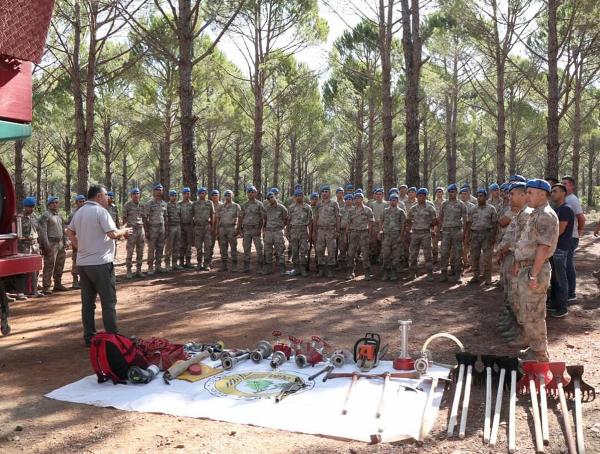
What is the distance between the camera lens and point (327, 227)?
10.0 meters

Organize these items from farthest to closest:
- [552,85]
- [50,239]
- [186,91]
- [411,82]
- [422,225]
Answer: [411,82] → [186,91] → [552,85] → [422,225] → [50,239]

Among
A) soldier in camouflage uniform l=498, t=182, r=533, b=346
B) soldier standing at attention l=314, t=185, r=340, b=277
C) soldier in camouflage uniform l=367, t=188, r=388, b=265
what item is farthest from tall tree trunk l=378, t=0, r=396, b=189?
soldier in camouflage uniform l=498, t=182, r=533, b=346

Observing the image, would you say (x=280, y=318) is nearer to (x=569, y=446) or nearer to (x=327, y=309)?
(x=327, y=309)

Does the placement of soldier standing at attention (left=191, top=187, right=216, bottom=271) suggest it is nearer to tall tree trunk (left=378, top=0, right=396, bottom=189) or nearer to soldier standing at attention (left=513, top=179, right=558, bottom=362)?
tall tree trunk (left=378, top=0, right=396, bottom=189)

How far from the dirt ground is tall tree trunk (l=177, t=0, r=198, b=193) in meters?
2.53

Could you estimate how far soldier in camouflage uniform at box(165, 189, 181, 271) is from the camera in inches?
423

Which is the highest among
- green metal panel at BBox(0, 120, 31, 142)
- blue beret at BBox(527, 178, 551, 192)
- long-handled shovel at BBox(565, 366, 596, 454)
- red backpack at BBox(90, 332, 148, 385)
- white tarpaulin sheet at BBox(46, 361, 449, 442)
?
green metal panel at BBox(0, 120, 31, 142)

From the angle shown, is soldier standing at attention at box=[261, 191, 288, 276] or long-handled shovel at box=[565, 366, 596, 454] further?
soldier standing at attention at box=[261, 191, 288, 276]

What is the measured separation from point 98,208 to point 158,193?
5.14 m

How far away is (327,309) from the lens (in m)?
7.34

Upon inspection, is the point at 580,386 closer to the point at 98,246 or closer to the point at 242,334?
the point at 242,334

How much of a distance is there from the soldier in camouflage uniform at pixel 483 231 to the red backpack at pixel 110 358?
640 centimetres

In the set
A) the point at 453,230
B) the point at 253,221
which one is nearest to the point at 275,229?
the point at 253,221

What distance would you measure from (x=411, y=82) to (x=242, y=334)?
27.1ft
